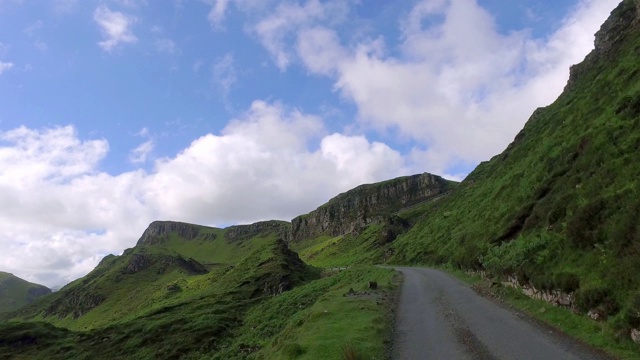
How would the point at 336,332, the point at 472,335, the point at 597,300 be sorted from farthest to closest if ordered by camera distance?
the point at 336,332
the point at 472,335
the point at 597,300

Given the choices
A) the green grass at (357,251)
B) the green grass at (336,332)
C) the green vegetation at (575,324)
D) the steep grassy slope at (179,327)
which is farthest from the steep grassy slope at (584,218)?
the green grass at (357,251)

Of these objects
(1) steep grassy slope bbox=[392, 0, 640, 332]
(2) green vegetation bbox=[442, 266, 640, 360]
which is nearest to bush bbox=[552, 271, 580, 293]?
(1) steep grassy slope bbox=[392, 0, 640, 332]

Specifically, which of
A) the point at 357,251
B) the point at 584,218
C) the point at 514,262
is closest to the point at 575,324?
the point at 584,218

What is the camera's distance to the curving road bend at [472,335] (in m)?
17.2

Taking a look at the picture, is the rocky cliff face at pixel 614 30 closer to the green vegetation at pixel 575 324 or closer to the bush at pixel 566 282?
the green vegetation at pixel 575 324

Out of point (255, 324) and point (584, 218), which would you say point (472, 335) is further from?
point (255, 324)

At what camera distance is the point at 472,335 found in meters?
20.8

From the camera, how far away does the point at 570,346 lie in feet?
56.7

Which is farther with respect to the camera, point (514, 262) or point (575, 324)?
point (514, 262)

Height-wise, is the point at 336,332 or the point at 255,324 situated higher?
the point at 336,332

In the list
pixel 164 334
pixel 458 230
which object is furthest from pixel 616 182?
pixel 164 334

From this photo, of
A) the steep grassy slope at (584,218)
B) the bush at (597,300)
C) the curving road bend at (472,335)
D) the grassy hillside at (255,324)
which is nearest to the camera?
the curving road bend at (472,335)

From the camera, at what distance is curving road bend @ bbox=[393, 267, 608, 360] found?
17.2 metres

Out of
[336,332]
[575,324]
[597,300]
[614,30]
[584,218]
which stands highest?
[614,30]
